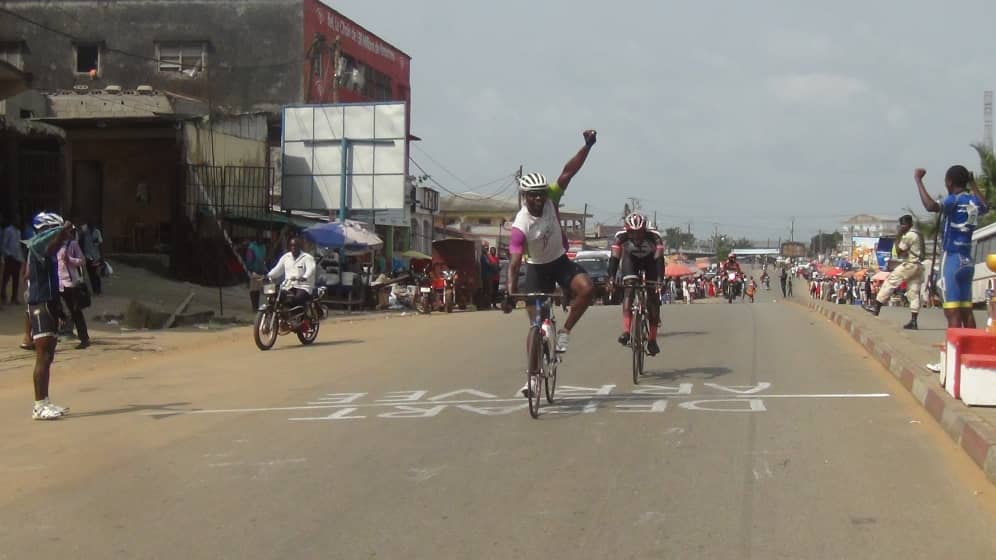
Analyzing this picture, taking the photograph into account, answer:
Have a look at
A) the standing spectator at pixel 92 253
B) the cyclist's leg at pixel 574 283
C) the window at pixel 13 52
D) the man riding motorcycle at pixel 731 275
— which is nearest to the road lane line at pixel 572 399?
the cyclist's leg at pixel 574 283

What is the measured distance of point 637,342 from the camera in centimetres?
1066

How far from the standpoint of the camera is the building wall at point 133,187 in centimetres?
2998

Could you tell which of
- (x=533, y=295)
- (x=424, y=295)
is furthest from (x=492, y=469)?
(x=424, y=295)

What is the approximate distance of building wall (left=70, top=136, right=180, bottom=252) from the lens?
29984 millimetres

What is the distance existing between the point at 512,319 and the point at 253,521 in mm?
15521

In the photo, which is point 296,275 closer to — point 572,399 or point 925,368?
point 572,399

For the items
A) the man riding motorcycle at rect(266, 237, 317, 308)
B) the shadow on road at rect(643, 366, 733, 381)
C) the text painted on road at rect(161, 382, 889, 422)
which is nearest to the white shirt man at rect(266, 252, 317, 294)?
the man riding motorcycle at rect(266, 237, 317, 308)

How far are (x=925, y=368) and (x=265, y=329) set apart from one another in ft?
30.4

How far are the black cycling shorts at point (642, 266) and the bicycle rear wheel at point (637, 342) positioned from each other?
75cm

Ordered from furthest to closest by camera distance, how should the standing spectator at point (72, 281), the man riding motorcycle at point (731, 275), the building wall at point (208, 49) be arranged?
the building wall at point (208, 49) < the man riding motorcycle at point (731, 275) < the standing spectator at point (72, 281)

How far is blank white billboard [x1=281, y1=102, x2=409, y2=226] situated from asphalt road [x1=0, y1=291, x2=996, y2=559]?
60.3 feet

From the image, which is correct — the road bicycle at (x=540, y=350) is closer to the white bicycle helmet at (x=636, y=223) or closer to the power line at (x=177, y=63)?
the white bicycle helmet at (x=636, y=223)

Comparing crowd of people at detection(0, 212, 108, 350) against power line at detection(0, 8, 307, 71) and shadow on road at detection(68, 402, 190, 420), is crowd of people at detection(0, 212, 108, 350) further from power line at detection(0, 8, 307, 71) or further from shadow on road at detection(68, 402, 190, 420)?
power line at detection(0, 8, 307, 71)

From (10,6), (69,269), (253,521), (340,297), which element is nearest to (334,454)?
(253,521)
